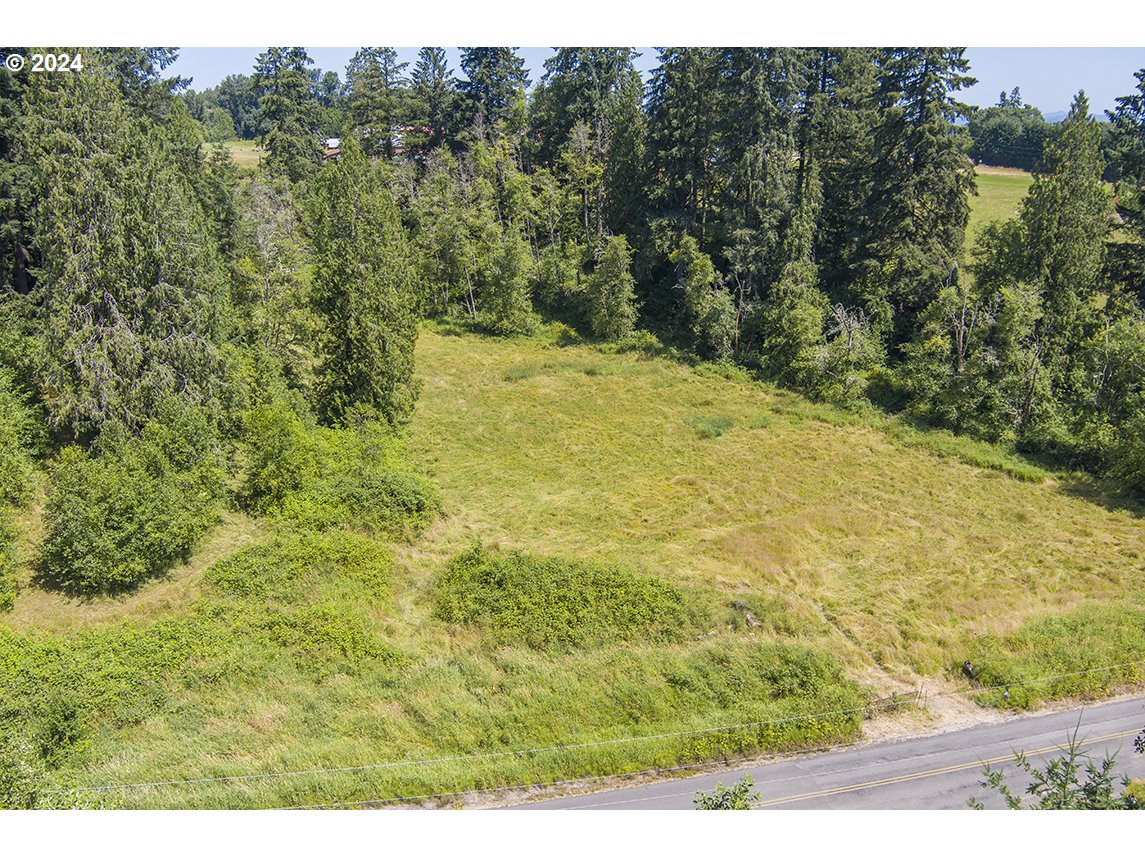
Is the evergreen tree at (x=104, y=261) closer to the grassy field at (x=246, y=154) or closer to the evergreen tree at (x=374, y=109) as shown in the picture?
the evergreen tree at (x=374, y=109)

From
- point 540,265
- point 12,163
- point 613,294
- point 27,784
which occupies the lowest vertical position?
point 27,784

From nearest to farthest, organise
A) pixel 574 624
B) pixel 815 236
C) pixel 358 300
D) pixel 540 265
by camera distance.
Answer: pixel 574 624, pixel 358 300, pixel 815 236, pixel 540 265

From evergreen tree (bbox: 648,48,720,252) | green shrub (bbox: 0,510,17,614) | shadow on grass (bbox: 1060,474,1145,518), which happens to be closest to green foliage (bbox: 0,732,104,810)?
green shrub (bbox: 0,510,17,614)

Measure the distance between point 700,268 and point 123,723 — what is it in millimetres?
37608

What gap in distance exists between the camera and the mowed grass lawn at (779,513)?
77.4ft

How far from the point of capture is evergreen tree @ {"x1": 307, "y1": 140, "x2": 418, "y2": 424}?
3083 cm

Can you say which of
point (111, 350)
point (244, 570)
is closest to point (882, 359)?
point (244, 570)

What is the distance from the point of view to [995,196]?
7262cm

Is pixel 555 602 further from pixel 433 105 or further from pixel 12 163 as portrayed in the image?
pixel 433 105

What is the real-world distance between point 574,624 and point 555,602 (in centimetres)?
106

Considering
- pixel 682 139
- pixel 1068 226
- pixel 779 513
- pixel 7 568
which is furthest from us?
pixel 682 139

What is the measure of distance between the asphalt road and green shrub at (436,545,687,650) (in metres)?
5.12

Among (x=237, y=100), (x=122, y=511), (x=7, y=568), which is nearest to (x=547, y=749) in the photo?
(x=122, y=511)

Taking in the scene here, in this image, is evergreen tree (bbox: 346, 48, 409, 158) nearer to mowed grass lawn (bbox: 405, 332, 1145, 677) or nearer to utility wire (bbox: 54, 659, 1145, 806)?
mowed grass lawn (bbox: 405, 332, 1145, 677)
